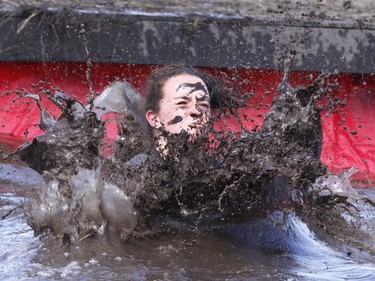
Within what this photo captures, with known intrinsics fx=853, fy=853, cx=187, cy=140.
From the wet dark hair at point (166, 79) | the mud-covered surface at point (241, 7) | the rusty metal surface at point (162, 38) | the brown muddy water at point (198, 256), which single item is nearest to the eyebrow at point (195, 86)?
the wet dark hair at point (166, 79)

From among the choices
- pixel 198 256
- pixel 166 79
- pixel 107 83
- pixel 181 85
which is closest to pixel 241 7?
pixel 107 83

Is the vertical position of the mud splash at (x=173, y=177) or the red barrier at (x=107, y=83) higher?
the red barrier at (x=107, y=83)

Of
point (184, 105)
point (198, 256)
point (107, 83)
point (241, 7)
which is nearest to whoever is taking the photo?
point (198, 256)

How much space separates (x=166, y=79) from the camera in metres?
4.54

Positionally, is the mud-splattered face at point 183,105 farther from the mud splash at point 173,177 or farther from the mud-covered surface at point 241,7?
the mud-covered surface at point 241,7

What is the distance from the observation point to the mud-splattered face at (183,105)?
4094mm

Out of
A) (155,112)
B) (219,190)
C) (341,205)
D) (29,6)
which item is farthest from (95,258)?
(29,6)

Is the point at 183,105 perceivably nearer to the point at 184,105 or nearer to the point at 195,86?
the point at 184,105

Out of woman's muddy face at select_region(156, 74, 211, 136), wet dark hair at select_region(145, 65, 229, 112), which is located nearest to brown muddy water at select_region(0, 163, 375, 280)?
woman's muddy face at select_region(156, 74, 211, 136)

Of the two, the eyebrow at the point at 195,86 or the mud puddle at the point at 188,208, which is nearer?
the mud puddle at the point at 188,208

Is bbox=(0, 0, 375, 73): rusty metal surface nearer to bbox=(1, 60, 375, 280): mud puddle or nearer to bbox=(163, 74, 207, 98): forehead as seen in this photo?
bbox=(163, 74, 207, 98): forehead

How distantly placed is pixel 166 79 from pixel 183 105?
0.36m

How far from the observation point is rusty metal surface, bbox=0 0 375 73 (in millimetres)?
6613

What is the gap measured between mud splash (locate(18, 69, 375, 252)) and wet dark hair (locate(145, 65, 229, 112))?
63cm
